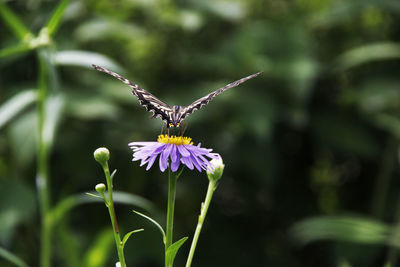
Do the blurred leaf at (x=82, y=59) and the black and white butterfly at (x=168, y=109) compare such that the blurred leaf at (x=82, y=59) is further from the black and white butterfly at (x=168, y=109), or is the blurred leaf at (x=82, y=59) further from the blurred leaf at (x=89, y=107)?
the black and white butterfly at (x=168, y=109)

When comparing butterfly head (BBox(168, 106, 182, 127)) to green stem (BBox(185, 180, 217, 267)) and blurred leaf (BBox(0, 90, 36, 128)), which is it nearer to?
green stem (BBox(185, 180, 217, 267))

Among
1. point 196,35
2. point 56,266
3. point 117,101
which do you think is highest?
point 196,35

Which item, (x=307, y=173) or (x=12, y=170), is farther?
(x=307, y=173)

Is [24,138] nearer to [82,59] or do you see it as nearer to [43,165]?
[43,165]

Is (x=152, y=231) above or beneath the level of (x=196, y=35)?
beneath

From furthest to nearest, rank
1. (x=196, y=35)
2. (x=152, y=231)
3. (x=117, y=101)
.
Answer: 1. (x=196, y=35)
2. (x=117, y=101)
3. (x=152, y=231)

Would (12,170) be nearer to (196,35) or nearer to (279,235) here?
(196,35)

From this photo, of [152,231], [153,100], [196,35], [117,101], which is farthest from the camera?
[196,35]

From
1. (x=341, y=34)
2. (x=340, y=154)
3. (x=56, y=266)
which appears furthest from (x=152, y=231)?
(x=341, y=34)
